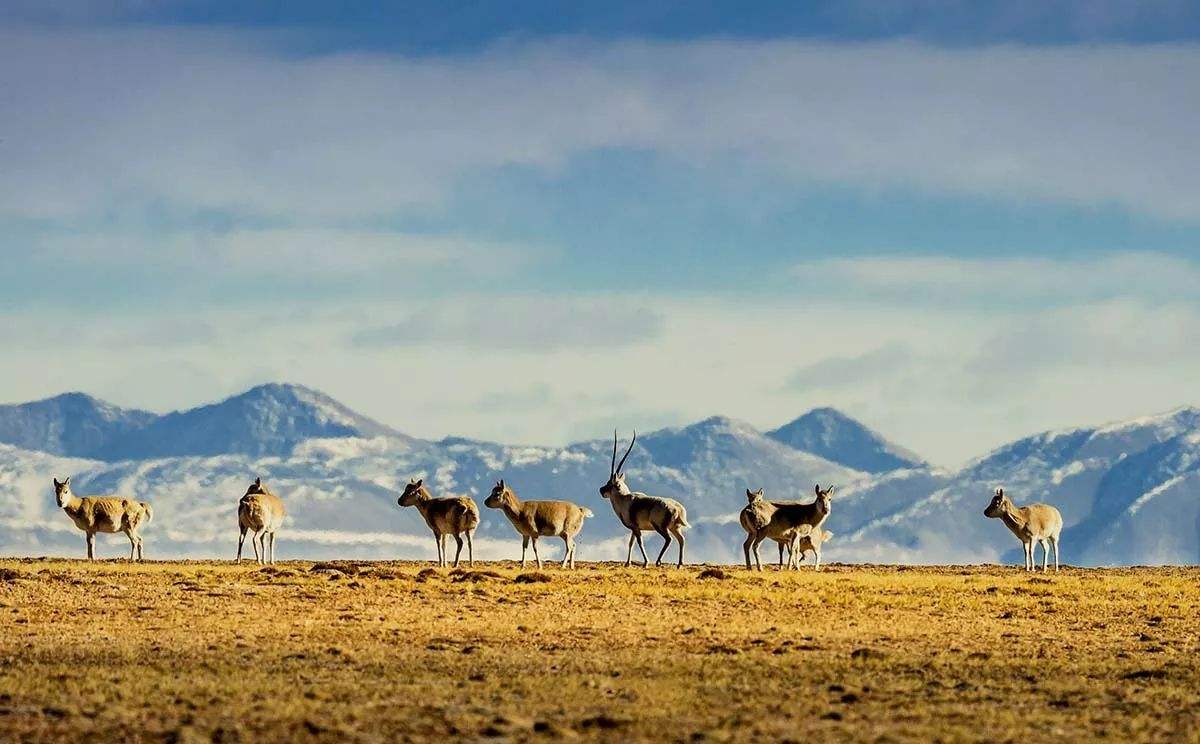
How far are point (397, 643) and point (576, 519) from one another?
23.0 m

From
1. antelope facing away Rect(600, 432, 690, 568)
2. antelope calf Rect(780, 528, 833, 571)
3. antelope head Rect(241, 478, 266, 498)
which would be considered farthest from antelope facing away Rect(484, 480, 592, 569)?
antelope head Rect(241, 478, 266, 498)

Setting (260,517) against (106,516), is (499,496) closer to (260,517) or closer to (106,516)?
(260,517)

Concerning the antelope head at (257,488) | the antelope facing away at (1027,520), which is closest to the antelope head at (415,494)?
the antelope head at (257,488)

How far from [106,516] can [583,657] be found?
1157 inches

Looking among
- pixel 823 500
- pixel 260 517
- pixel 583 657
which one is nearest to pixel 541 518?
pixel 823 500

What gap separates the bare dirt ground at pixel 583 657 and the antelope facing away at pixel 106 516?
6949 mm

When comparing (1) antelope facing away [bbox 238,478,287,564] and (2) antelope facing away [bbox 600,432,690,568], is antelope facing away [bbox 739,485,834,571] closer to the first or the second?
(2) antelope facing away [bbox 600,432,690,568]

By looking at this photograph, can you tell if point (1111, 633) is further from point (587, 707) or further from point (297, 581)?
point (297, 581)

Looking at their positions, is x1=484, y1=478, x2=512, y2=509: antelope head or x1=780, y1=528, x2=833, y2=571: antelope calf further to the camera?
x1=484, y1=478, x2=512, y2=509: antelope head

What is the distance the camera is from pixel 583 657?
106 feet

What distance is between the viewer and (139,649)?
107ft

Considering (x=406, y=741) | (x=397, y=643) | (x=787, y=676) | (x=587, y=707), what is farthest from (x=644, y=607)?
(x=406, y=741)

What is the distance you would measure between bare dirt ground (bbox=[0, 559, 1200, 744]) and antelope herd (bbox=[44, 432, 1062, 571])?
4874 mm

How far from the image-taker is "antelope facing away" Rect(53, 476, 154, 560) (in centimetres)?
5856
